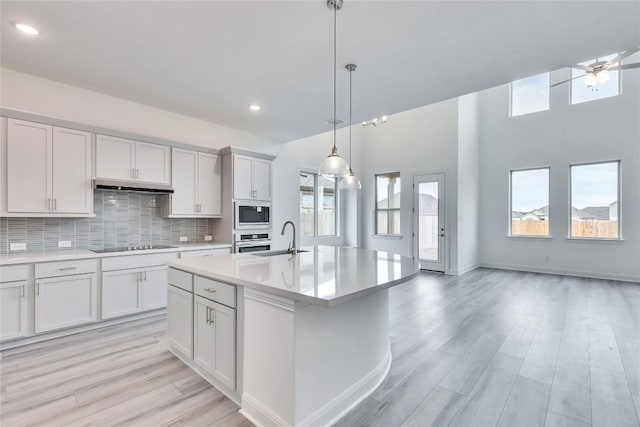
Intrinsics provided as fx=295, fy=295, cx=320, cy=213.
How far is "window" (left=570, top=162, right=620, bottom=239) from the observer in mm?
5762

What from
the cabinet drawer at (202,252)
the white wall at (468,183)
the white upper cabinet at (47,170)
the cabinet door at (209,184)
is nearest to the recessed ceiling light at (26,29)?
the white upper cabinet at (47,170)

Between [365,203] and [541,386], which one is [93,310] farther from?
[365,203]

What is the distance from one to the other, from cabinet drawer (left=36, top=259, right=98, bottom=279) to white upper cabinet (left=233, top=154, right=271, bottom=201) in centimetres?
196

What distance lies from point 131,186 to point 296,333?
3140 millimetres

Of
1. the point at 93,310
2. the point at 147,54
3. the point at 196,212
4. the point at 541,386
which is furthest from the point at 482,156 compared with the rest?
the point at 93,310

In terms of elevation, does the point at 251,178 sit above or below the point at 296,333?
above

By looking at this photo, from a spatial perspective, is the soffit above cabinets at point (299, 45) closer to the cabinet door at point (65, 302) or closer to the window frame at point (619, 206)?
the cabinet door at point (65, 302)

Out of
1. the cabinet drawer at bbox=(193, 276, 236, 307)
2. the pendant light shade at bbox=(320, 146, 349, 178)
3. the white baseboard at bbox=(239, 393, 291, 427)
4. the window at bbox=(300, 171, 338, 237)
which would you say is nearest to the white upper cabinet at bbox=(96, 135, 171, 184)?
the cabinet drawer at bbox=(193, 276, 236, 307)

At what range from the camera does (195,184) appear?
4.37 meters

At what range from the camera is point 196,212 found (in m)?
4.40

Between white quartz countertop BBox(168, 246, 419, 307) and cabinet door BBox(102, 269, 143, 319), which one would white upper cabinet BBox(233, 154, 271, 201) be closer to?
cabinet door BBox(102, 269, 143, 319)

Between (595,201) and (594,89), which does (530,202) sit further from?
(594,89)

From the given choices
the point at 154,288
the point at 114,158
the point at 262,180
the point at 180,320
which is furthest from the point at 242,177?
the point at 180,320

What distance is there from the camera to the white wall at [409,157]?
6.38 metres
